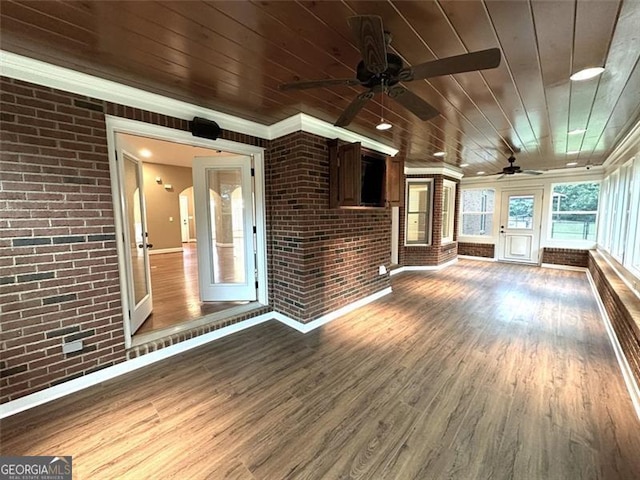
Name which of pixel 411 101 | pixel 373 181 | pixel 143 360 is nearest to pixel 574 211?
pixel 373 181

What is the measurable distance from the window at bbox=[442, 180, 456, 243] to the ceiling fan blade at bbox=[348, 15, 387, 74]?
600 centimetres

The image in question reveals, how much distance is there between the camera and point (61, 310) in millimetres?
2076

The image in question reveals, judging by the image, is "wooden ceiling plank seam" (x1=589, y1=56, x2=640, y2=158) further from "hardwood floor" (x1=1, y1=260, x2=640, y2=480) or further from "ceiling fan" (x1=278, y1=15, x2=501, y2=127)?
"hardwood floor" (x1=1, y1=260, x2=640, y2=480)

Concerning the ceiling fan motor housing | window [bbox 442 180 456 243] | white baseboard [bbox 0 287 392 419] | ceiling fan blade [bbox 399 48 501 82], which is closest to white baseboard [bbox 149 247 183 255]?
white baseboard [bbox 0 287 392 419]

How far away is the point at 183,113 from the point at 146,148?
4151 millimetres

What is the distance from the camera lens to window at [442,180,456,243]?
689cm

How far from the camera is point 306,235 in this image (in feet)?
10.4

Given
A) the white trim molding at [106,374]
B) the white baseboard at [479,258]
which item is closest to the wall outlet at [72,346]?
the white trim molding at [106,374]

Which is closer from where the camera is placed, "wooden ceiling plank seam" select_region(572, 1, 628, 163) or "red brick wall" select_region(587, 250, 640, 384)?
"wooden ceiling plank seam" select_region(572, 1, 628, 163)

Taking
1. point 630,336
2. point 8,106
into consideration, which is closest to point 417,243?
point 630,336

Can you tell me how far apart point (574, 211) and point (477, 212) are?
2068 mm

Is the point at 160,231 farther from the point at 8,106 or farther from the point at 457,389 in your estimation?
the point at 457,389

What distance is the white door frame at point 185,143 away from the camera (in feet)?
7.62

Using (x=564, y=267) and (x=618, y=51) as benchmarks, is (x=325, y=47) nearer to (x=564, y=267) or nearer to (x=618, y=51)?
(x=618, y=51)
